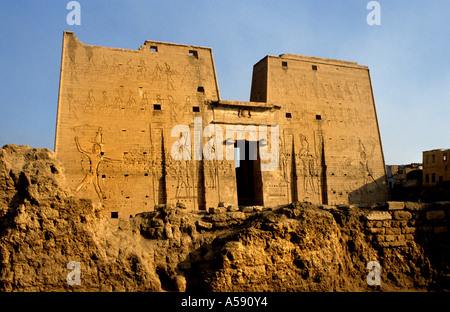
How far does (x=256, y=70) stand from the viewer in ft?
55.8

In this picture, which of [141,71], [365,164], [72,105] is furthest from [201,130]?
[365,164]

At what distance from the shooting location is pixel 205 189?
45.5 ft

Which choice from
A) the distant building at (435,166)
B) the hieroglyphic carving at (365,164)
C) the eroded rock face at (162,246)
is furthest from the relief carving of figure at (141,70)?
the distant building at (435,166)

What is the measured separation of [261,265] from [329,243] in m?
1.21

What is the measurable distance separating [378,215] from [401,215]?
1.63 ft

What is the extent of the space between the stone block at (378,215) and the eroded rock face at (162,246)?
1.11ft

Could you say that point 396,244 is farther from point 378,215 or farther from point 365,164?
point 365,164

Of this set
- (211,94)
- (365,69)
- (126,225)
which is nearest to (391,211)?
(126,225)

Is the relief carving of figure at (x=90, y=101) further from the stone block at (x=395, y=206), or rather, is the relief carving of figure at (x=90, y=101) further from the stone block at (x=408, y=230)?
the stone block at (x=408, y=230)

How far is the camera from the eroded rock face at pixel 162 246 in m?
4.83

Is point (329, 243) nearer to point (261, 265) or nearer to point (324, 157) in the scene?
point (261, 265)

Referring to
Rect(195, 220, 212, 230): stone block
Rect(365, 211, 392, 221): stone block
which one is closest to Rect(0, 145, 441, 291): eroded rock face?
Rect(195, 220, 212, 230): stone block

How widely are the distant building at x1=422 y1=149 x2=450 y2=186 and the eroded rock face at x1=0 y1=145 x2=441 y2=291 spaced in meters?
16.9

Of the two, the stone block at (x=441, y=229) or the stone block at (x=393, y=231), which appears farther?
the stone block at (x=441, y=229)
